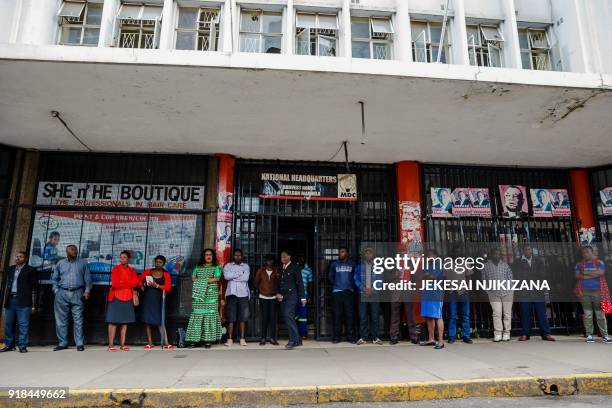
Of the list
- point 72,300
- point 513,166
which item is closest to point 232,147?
point 72,300

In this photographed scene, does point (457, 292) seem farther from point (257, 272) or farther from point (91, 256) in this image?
point (91, 256)

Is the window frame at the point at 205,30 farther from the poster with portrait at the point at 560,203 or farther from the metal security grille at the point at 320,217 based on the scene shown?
the poster with portrait at the point at 560,203

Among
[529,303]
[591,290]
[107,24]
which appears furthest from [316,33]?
[591,290]

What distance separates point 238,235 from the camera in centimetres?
855

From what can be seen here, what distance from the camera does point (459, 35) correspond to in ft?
22.6

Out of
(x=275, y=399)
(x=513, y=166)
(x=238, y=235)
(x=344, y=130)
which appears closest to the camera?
(x=275, y=399)

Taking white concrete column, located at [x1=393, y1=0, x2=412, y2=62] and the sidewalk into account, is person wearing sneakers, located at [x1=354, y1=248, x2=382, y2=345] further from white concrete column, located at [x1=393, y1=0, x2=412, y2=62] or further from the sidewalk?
white concrete column, located at [x1=393, y1=0, x2=412, y2=62]

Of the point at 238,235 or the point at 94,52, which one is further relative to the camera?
the point at 238,235

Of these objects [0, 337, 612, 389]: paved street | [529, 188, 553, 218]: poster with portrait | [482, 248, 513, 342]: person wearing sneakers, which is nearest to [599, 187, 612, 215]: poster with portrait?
[529, 188, 553, 218]: poster with portrait

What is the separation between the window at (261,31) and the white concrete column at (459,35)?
3057mm

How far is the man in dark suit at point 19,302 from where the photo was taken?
7.21 metres

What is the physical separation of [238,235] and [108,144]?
312 centimetres

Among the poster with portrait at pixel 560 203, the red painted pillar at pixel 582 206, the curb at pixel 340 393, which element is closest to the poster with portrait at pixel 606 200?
the red painted pillar at pixel 582 206

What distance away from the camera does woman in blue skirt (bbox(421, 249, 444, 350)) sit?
737 cm
